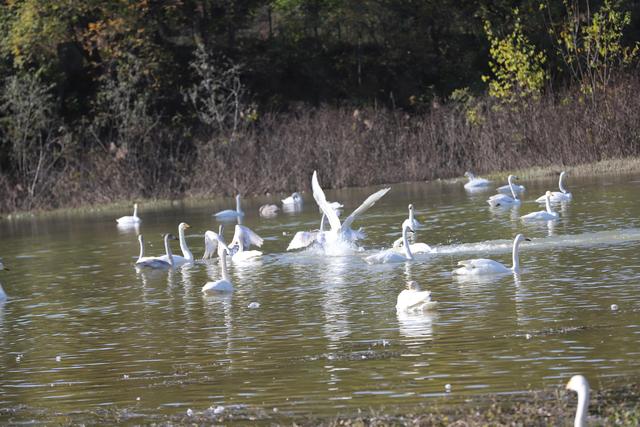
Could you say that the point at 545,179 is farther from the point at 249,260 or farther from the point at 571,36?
the point at 249,260

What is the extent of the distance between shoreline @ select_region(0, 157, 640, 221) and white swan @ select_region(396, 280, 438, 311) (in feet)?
58.9

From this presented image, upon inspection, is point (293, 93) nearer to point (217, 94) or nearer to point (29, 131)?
point (217, 94)

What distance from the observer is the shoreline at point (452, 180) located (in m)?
30.0

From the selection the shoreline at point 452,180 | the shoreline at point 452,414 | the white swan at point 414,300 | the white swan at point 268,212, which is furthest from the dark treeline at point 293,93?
the shoreline at point 452,414

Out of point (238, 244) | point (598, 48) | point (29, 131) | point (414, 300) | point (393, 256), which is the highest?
point (598, 48)

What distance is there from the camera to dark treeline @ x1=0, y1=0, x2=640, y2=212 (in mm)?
34438

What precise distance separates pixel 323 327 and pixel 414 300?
0.93 meters

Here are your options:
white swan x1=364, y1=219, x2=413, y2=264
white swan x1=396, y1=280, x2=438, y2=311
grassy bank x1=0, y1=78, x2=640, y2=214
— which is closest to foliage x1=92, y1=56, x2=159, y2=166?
grassy bank x1=0, y1=78, x2=640, y2=214

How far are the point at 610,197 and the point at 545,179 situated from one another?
824 centimetres

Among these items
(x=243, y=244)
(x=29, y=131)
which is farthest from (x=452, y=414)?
(x=29, y=131)

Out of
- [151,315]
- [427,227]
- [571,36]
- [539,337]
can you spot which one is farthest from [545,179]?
[539,337]

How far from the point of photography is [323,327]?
1144 cm

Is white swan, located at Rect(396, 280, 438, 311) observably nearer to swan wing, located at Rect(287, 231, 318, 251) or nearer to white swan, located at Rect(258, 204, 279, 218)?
swan wing, located at Rect(287, 231, 318, 251)

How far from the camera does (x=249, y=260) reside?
18188 mm
